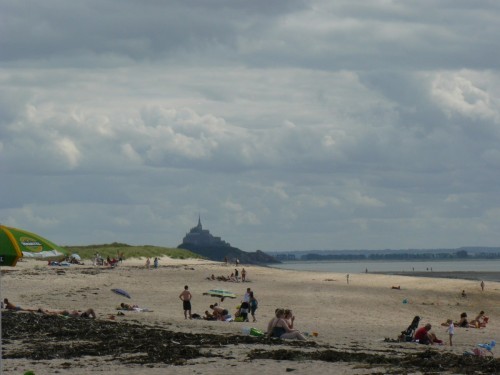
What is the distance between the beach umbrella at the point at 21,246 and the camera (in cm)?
1283

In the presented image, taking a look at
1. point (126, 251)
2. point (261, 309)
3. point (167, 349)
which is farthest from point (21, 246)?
point (126, 251)

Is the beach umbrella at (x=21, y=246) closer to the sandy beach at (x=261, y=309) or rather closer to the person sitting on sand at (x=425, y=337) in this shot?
the sandy beach at (x=261, y=309)

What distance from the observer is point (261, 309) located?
42.2 metres

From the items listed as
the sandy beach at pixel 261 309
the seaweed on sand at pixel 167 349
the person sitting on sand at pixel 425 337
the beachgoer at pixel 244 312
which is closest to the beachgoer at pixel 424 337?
the person sitting on sand at pixel 425 337

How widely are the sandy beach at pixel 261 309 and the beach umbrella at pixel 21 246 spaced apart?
6.08 metres

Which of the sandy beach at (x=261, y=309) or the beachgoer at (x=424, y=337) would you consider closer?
the sandy beach at (x=261, y=309)

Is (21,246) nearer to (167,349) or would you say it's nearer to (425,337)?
(167,349)

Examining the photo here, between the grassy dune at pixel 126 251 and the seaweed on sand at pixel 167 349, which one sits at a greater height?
the grassy dune at pixel 126 251

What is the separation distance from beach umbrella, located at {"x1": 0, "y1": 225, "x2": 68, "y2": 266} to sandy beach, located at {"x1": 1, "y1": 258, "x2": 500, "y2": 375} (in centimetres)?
608

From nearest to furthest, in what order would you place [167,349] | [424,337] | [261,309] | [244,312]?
[167,349], [424,337], [244,312], [261,309]

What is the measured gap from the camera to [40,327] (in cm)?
2698

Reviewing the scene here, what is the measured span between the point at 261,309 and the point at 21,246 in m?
30.0

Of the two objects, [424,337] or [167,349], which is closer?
[167,349]

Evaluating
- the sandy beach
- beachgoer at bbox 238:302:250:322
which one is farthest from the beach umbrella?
beachgoer at bbox 238:302:250:322
